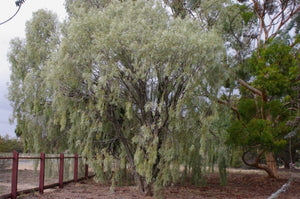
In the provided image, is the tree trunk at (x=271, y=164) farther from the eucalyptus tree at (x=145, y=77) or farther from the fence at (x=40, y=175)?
the fence at (x=40, y=175)

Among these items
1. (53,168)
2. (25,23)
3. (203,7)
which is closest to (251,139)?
(203,7)

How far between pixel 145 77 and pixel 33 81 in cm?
487

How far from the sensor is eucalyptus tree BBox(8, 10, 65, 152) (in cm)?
1134

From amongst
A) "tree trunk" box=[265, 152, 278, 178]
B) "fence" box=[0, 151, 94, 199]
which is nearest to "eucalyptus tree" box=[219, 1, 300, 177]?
"tree trunk" box=[265, 152, 278, 178]

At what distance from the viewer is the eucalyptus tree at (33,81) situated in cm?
1134

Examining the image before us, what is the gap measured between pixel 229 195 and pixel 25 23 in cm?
1062

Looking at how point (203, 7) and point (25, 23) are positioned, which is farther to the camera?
point (25, 23)

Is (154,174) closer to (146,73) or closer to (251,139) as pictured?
(146,73)

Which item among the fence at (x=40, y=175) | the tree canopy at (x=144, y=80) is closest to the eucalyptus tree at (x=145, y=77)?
the tree canopy at (x=144, y=80)

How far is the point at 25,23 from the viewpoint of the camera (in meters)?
13.3

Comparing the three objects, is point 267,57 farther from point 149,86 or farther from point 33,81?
point 33,81

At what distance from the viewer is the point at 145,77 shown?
324 inches

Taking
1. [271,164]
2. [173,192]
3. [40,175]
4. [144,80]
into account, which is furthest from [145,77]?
[271,164]

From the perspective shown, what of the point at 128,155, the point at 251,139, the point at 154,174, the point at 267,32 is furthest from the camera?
the point at 267,32
